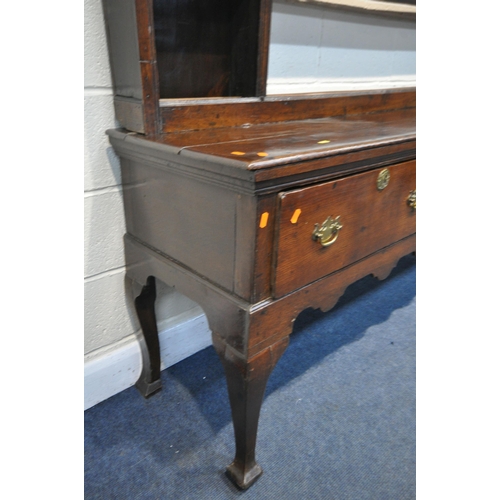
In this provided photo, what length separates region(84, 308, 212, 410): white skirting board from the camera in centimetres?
123

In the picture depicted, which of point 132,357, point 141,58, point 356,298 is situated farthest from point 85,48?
point 356,298

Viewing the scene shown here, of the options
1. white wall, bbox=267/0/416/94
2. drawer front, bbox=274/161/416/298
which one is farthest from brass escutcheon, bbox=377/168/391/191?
white wall, bbox=267/0/416/94

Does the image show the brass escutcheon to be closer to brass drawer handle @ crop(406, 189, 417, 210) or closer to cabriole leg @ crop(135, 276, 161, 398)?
brass drawer handle @ crop(406, 189, 417, 210)

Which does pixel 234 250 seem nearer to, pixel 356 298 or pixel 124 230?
pixel 124 230

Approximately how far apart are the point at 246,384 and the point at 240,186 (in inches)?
16.4

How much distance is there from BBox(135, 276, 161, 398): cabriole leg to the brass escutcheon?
0.64 m

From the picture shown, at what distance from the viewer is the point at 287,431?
1.19 meters

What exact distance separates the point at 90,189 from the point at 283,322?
0.57 metres

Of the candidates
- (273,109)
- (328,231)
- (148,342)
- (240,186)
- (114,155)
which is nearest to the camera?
(240,186)

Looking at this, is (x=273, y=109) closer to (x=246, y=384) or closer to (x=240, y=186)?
(x=240, y=186)

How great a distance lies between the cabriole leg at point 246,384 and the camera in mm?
851

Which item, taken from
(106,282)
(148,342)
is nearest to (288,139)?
(106,282)

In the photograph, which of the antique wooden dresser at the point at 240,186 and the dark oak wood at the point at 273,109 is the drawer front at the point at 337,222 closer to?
the antique wooden dresser at the point at 240,186

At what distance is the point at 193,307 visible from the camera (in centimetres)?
140
